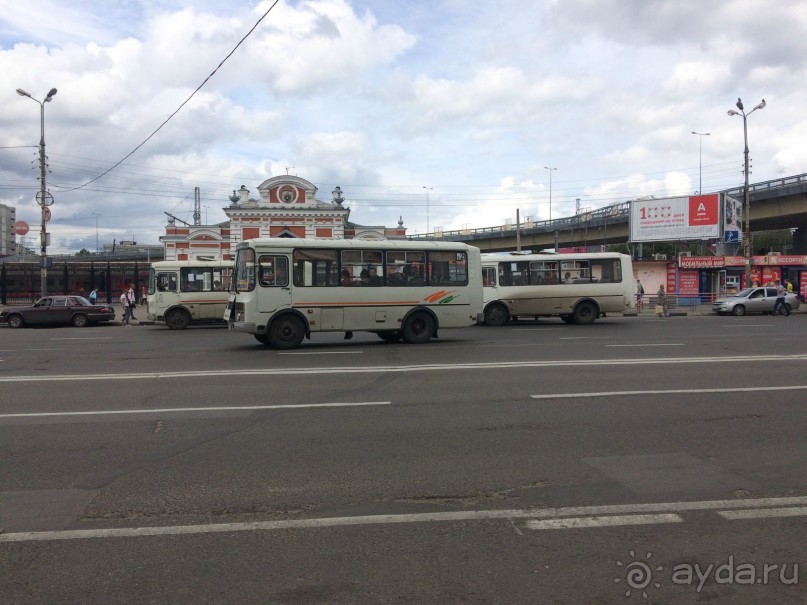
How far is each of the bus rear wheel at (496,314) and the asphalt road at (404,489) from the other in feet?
47.3

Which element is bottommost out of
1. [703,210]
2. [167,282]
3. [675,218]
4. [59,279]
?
[167,282]

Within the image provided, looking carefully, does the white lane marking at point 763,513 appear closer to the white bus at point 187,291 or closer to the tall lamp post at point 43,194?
the white bus at point 187,291

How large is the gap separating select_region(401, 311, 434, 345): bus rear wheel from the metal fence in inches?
1039

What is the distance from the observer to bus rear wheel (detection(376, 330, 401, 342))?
696 inches

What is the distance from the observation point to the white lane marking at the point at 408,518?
443 centimetres

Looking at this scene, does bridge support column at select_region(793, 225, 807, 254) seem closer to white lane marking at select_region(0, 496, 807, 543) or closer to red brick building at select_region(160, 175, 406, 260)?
red brick building at select_region(160, 175, 406, 260)

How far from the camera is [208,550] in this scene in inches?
165

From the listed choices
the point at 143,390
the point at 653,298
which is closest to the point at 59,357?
the point at 143,390

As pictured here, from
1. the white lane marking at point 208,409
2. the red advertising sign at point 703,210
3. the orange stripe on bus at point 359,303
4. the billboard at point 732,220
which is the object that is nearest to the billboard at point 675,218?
the red advertising sign at point 703,210

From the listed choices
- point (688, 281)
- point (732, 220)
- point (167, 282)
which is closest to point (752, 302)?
point (688, 281)

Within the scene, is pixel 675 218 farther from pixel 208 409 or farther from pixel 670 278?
pixel 208 409

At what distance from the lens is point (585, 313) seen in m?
25.6

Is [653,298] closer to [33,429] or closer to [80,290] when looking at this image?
[80,290]

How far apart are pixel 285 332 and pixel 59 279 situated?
27348 millimetres
